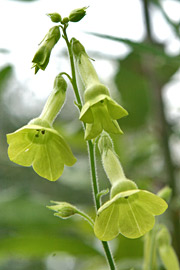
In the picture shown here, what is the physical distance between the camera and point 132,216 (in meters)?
1.14

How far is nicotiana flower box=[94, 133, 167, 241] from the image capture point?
1.03m

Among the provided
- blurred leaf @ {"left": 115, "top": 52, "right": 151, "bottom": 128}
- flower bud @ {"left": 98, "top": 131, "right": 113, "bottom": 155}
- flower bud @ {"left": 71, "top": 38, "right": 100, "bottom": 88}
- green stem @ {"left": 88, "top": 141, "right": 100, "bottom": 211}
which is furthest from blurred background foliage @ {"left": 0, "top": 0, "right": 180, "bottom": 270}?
green stem @ {"left": 88, "top": 141, "right": 100, "bottom": 211}

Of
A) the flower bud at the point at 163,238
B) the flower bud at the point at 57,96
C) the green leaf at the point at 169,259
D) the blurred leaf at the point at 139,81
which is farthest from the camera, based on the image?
the blurred leaf at the point at 139,81

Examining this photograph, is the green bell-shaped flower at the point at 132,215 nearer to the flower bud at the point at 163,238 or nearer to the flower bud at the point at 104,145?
the flower bud at the point at 104,145

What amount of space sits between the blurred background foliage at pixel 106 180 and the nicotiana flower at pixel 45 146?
0.97 feet

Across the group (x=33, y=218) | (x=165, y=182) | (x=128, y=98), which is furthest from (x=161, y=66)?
(x=33, y=218)

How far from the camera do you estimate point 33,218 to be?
186 centimetres

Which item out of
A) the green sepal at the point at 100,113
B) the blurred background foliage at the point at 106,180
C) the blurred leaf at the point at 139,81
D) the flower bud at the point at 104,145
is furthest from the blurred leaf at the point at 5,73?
the green sepal at the point at 100,113

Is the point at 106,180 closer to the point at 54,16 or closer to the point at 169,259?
the point at 169,259

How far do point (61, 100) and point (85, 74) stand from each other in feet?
0.41

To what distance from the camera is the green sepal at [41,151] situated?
114 cm

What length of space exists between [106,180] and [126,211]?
1032mm

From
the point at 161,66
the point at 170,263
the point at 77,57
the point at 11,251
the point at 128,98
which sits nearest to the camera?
the point at 77,57

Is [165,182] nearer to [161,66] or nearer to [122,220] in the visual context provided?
[161,66]
